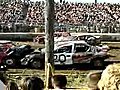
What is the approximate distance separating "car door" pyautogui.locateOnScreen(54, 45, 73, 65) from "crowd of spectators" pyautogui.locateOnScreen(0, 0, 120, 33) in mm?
20237

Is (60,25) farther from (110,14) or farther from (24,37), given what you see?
(110,14)

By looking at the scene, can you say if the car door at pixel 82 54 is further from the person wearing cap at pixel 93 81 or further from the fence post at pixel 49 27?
the person wearing cap at pixel 93 81

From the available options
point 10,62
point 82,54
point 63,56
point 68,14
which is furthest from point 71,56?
point 68,14

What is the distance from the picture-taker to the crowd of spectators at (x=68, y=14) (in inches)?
1878

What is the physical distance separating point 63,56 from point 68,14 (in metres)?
34.9

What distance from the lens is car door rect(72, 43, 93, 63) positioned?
2222 centimetres

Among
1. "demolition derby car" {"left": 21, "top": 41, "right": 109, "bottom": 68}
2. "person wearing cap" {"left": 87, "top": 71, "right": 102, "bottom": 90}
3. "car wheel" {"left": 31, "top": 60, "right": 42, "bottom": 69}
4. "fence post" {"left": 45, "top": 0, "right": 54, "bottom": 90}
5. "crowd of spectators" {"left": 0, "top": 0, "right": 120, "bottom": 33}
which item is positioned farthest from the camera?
"crowd of spectators" {"left": 0, "top": 0, "right": 120, "bottom": 33}

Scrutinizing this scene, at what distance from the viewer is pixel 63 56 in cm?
2208

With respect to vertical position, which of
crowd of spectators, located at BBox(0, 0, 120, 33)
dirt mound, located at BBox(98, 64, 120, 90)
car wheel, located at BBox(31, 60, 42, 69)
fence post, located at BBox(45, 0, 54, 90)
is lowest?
crowd of spectators, located at BBox(0, 0, 120, 33)

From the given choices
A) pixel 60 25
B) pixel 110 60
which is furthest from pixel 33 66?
pixel 60 25

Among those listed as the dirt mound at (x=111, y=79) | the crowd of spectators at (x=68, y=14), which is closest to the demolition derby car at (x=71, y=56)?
the dirt mound at (x=111, y=79)

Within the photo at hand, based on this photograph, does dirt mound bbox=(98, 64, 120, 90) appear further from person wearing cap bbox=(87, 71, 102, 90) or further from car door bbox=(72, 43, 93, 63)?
car door bbox=(72, 43, 93, 63)

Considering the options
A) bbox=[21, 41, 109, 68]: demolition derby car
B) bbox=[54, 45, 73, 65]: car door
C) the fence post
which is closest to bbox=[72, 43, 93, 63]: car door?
bbox=[21, 41, 109, 68]: demolition derby car

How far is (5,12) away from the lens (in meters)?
56.2
